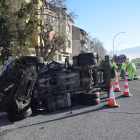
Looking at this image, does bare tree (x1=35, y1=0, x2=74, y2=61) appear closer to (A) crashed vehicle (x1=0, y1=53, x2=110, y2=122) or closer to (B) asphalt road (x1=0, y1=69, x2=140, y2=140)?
(A) crashed vehicle (x1=0, y1=53, x2=110, y2=122)

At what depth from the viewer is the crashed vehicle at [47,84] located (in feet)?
15.7

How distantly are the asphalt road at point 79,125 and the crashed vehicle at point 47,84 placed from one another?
0.41 m

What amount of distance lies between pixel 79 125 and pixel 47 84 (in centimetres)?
196

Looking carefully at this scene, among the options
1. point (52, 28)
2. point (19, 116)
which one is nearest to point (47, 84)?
point (19, 116)

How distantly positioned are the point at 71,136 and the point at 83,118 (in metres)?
1.19

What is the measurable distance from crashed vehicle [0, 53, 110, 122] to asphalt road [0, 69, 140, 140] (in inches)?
16.2

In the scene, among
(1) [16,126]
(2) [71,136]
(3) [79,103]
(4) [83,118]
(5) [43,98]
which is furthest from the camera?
(3) [79,103]

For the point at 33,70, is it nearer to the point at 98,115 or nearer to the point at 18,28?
the point at 98,115

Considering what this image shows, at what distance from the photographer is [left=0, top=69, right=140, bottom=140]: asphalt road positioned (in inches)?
134

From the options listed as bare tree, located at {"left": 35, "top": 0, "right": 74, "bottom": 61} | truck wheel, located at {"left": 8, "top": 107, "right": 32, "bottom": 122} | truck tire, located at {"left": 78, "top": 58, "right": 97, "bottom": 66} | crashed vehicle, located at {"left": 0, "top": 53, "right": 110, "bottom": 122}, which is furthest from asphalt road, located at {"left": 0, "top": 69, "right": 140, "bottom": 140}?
bare tree, located at {"left": 35, "top": 0, "right": 74, "bottom": 61}

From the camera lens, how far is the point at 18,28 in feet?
34.0

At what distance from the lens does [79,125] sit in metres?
4.01

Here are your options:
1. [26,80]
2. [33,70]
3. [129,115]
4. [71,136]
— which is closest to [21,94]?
[26,80]

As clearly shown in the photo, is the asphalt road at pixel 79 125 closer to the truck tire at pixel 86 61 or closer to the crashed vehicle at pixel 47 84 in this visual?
the crashed vehicle at pixel 47 84
